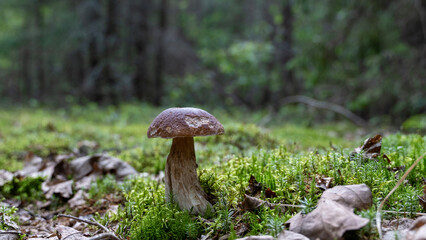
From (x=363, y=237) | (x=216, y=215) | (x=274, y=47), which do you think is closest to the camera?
(x=363, y=237)

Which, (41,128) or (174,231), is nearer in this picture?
(174,231)

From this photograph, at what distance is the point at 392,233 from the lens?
70.1 inches

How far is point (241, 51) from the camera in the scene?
39.5ft

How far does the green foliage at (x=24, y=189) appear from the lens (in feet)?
11.3

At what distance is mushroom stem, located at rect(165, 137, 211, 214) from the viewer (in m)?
2.34

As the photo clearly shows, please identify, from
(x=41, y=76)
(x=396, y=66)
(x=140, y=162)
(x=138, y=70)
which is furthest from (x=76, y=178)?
(x=41, y=76)

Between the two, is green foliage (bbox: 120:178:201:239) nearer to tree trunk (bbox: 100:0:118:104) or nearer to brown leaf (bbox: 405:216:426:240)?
brown leaf (bbox: 405:216:426:240)

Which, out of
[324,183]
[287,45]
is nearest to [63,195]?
[324,183]

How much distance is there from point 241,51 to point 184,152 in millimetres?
10218

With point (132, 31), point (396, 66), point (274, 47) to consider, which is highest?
point (132, 31)

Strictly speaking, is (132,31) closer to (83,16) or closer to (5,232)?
(83,16)

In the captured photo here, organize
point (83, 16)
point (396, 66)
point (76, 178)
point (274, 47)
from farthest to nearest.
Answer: point (83, 16)
point (274, 47)
point (396, 66)
point (76, 178)

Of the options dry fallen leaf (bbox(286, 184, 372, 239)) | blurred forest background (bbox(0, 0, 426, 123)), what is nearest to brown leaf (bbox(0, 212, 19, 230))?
dry fallen leaf (bbox(286, 184, 372, 239))

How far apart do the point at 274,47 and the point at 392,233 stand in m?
12.3
